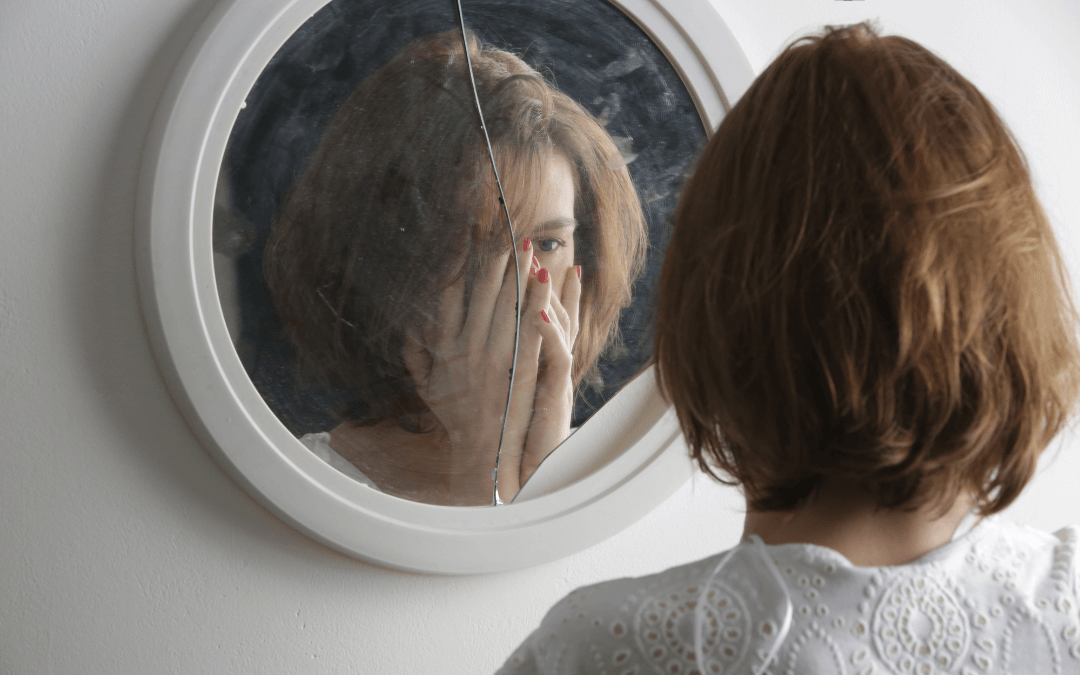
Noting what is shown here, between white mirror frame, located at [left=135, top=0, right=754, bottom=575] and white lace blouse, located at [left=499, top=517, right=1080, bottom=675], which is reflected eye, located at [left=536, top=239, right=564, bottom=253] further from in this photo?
white lace blouse, located at [left=499, top=517, right=1080, bottom=675]

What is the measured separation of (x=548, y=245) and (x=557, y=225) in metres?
0.03

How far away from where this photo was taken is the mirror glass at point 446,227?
71 cm

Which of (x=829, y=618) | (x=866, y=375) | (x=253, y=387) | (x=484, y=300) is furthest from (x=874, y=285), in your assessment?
(x=253, y=387)

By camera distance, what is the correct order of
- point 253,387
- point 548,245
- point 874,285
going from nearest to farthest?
point 874,285 < point 253,387 < point 548,245

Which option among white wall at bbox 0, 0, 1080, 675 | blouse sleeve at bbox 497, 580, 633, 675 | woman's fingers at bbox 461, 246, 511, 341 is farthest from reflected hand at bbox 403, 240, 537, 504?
blouse sleeve at bbox 497, 580, 633, 675

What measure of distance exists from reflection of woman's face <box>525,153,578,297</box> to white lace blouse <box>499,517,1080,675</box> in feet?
1.50

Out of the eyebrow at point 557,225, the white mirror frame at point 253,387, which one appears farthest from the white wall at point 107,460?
the eyebrow at point 557,225

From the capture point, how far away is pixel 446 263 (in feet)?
2.52

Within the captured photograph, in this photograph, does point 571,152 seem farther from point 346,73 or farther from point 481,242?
point 346,73

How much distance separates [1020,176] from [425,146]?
20.8 inches

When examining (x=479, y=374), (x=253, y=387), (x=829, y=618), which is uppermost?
(x=253, y=387)

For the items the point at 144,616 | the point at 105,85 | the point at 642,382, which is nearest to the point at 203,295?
the point at 105,85

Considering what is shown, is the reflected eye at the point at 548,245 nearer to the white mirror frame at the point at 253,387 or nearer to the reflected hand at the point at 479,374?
the reflected hand at the point at 479,374

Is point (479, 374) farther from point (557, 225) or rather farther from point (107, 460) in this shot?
point (107, 460)
